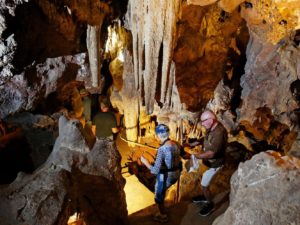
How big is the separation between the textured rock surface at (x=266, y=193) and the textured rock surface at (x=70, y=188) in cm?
145

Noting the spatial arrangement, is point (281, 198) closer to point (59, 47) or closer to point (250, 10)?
point (250, 10)

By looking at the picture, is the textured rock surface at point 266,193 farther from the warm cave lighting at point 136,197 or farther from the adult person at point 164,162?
the warm cave lighting at point 136,197

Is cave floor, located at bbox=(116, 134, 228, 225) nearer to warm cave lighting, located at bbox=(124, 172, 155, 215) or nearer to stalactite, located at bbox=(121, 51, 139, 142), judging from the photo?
warm cave lighting, located at bbox=(124, 172, 155, 215)

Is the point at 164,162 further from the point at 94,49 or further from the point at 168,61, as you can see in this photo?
the point at 94,49

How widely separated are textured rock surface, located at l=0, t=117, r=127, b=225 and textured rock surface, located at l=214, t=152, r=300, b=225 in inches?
57.1

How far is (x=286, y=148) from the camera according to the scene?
7.33m

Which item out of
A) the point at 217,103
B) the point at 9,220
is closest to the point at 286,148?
the point at 217,103

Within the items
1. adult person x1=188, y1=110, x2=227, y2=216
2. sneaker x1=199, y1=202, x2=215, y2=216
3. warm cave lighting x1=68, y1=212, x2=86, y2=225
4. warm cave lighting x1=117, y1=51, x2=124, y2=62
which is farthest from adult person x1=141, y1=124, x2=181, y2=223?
warm cave lighting x1=117, y1=51, x2=124, y2=62

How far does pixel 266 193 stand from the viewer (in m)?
2.41

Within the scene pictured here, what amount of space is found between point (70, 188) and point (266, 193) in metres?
1.89

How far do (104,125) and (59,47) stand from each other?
1.93 meters

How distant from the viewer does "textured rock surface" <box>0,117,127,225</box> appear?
2.86m

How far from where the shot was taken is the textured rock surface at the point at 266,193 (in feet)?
7.43

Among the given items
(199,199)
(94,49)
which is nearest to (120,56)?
(94,49)
